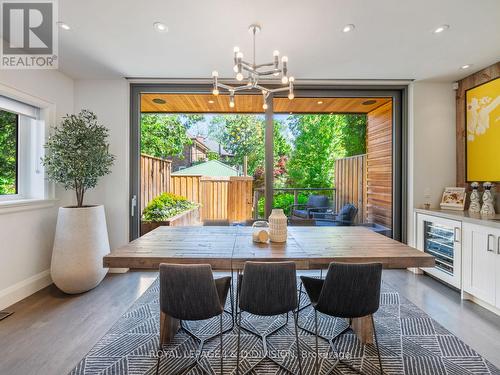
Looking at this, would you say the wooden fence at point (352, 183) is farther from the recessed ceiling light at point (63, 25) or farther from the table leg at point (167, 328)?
the recessed ceiling light at point (63, 25)

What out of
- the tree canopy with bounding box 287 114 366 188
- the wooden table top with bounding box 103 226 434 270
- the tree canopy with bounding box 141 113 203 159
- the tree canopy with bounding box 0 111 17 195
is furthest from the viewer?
the tree canopy with bounding box 141 113 203 159

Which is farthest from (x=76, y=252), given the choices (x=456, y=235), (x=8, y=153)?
(x=456, y=235)

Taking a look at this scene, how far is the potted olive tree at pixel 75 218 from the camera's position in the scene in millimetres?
2816

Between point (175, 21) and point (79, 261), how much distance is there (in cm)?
262

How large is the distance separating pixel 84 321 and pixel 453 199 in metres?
4.46

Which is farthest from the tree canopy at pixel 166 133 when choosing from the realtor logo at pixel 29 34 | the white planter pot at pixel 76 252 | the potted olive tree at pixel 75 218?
the white planter pot at pixel 76 252

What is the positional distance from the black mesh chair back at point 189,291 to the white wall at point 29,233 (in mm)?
2144

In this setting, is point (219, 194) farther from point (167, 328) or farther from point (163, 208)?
point (167, 328)

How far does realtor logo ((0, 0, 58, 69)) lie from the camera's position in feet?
7.18

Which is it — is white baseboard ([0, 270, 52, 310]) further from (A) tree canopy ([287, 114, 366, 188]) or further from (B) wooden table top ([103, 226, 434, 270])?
(A) tree canopy ([287, 114, 366, 188])

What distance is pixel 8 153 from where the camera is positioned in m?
2.89

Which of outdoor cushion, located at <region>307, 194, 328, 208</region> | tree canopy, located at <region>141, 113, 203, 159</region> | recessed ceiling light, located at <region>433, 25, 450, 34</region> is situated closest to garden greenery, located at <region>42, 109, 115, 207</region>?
tree canopy, located at <region>141, 113, 203, 159</region>

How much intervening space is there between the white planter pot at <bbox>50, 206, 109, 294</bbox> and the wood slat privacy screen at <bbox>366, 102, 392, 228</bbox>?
13.3 ft

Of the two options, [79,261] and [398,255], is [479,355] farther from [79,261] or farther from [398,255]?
[79,261]
